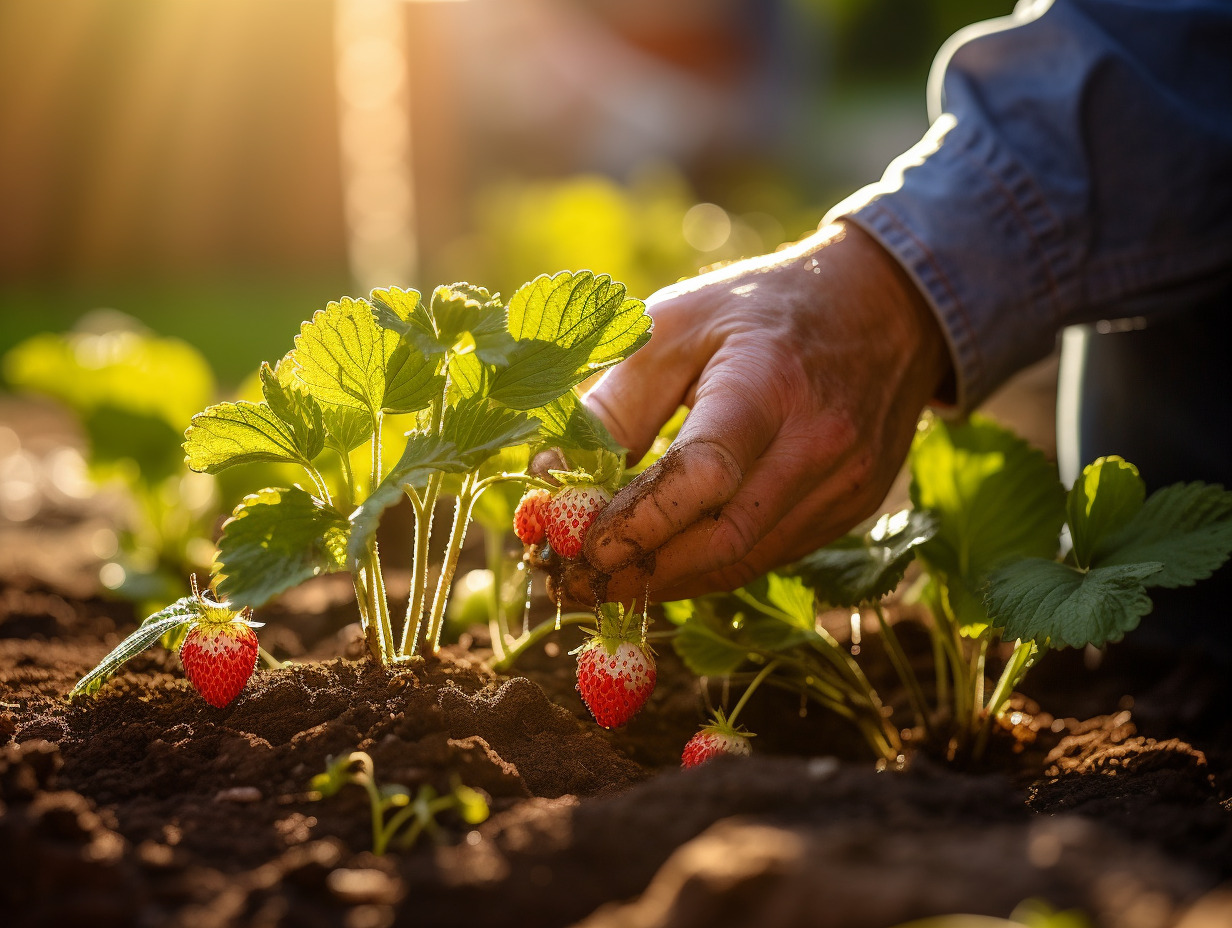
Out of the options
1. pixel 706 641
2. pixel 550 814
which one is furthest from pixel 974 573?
pixel 550 814

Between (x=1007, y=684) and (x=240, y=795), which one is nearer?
(x=240, y=795)

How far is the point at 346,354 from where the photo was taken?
4.62 ft

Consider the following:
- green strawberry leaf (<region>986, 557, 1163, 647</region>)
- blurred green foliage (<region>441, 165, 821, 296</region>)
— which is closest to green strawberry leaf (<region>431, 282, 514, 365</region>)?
green strawberry leaf (<region>986, 557, 1163, 647</region>)

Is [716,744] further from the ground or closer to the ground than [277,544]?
closer to the ground

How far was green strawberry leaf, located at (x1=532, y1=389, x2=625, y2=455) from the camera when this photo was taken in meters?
1.47

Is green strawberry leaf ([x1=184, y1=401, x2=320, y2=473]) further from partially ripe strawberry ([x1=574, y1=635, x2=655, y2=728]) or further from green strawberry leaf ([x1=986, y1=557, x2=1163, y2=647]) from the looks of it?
green strawberry leaf ([x1=986, y1=557, x2=1163, y2=647])

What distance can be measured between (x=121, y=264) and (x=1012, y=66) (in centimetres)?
1197

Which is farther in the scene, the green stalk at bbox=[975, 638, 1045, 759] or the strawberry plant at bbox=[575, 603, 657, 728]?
the green stalk at bbox=[975, 638, 1045, 759]

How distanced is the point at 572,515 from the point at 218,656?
521 mm

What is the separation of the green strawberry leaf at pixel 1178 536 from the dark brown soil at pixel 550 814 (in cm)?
29

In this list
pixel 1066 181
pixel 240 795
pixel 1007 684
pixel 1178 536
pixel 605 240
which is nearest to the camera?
pixel 240 795

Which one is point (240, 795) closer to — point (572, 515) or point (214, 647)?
point (214, 647)

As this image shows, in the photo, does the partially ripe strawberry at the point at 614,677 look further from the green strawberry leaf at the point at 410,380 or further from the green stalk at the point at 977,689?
the green stalk at the point at 977,689

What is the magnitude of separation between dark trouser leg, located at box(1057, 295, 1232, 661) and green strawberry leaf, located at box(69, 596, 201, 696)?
1.97m
